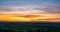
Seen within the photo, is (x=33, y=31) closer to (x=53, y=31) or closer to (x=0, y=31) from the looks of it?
(x=53, y=31)

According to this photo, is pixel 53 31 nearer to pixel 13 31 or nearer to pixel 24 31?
pixel 24 31

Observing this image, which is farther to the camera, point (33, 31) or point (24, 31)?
point (33, 31)

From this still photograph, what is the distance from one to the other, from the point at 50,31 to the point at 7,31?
308 centimetres

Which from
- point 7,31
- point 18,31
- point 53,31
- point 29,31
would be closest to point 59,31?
point 53,31

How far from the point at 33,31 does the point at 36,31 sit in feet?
0.71

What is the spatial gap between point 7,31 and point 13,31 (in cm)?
45

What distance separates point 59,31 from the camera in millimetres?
9898

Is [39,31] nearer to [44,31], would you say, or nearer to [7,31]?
[44,31]

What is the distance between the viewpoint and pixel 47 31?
10.3 m

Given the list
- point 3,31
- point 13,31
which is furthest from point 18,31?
point 3,31

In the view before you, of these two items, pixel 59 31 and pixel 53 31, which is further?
pixel 53 31

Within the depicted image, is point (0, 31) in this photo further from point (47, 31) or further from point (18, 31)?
point (47, 31)

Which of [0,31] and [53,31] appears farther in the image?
[53,31]

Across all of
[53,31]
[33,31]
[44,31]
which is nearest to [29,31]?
[33,31]
